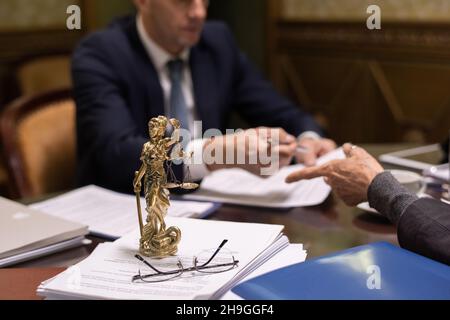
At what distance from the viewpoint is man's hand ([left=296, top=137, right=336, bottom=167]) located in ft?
4.12

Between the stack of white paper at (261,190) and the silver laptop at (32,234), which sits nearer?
the silver laptop at (32,234)

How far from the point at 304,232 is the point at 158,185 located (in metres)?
0.31

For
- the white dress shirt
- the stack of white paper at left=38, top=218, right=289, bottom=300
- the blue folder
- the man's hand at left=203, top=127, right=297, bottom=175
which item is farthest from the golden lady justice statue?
the white dress shirt

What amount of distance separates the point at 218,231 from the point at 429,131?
75.9 inches

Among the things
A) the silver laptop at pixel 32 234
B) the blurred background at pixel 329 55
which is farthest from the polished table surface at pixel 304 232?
the blurred background at pixel 329 55

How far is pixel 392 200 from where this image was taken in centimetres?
85

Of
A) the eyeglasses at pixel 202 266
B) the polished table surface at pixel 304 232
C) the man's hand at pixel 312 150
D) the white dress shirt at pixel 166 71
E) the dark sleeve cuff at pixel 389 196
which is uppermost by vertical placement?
the white dress shirt at pixel 166 71

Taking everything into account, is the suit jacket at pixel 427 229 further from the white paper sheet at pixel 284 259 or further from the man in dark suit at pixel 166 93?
the man in dark suit at pixel 166 93

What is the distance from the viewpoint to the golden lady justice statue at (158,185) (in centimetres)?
70

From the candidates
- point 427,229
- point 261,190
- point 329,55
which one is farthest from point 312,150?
point 329,55

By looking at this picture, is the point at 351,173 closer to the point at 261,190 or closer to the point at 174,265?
the point at 261,190

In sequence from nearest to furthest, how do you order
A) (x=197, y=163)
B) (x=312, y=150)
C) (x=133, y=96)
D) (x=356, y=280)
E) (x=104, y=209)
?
(x=356, y=280) → (x=104, y=209) → (x=197, y=163) → (x=312, y=150) → (x=133, y=96)

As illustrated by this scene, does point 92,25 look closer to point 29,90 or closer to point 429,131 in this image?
point 29,90

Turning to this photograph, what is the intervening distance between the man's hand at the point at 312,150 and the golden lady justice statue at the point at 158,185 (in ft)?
1.80
